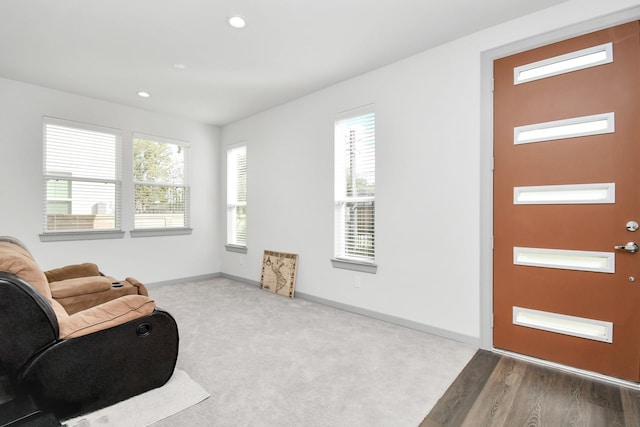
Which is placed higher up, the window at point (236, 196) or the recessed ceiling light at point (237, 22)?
the recessed ceiling light at point (237, 22)

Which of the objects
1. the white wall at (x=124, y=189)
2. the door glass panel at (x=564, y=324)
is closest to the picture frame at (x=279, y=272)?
the white wall at (x=124, y=189)

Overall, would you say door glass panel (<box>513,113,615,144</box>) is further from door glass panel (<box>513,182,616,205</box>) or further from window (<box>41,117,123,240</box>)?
window (<box>41,117,123,240</box>)

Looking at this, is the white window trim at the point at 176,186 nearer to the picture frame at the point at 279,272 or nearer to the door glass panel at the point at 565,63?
the picture frame at the point at 279,272

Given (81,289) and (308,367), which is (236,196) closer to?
(81,289)

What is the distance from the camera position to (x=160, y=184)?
517cm

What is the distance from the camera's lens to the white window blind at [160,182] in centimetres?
495

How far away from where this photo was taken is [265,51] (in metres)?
3.18

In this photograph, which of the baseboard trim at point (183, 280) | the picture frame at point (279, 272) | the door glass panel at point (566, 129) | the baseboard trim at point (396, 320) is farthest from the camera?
the baseboard trim at point (183, 280)

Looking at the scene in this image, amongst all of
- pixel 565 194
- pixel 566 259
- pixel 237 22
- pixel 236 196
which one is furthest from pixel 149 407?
pixel 236 196

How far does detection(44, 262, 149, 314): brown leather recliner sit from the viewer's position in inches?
105

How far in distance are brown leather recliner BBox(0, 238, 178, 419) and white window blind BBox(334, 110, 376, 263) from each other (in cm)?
233

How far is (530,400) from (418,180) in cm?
199

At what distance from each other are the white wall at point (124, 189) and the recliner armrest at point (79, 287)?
1.76 m

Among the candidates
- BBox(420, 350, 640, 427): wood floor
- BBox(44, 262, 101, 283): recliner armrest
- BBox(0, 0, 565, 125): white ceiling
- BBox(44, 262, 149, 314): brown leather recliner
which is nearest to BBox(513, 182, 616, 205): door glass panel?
BBox(420, 350, 640, 427): wood floor
